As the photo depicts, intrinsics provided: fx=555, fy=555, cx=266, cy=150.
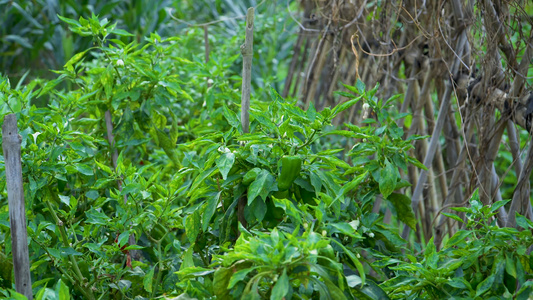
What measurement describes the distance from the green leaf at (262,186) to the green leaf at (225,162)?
6 cm

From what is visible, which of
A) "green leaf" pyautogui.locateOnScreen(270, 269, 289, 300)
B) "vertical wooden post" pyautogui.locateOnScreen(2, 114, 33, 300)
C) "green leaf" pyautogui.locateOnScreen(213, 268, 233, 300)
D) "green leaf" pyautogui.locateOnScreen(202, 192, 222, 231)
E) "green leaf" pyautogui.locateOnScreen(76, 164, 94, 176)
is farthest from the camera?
"green leaf" pyautogui.locateOnScreen(76, 164, 94, 176)

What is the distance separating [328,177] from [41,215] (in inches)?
28.9

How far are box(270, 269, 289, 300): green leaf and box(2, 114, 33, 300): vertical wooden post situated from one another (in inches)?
21.4

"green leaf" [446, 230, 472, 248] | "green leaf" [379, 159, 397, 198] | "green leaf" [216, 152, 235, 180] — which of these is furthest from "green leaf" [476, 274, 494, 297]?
"green leaf" [216, 152, 235, 180]

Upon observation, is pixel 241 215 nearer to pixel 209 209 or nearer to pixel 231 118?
pixel 209 209

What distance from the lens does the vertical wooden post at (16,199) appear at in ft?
3.60

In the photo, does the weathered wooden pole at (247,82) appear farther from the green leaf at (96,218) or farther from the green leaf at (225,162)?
the green leaf at (96,218)

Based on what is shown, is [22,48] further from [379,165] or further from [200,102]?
[379,165]

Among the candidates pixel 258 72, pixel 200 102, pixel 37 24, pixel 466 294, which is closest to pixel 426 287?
pixel 466 294

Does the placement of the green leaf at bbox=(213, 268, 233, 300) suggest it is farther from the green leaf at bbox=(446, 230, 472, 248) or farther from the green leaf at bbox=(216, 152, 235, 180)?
the green leaf at bbox=(446, 230, 472, 248)

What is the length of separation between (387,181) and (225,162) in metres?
0.39

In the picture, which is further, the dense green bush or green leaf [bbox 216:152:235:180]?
green leaf [bbox 216:152:235:180]

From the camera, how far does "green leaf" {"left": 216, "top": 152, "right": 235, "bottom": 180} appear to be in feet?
3.64

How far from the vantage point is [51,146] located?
1.34 meters
